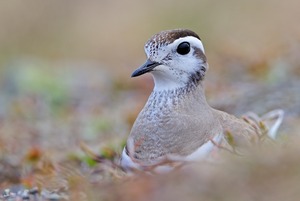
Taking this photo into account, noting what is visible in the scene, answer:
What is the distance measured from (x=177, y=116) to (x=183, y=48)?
1.98 ft

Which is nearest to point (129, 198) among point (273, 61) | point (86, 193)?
point (86, 193)

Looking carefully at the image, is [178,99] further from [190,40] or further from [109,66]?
[109,66]

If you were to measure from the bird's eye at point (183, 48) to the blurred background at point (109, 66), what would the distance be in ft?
4.31

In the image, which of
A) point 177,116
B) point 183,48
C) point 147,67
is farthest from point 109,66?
point 177,116

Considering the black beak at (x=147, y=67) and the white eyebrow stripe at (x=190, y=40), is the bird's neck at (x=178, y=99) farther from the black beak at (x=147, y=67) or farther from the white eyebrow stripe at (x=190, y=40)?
the white eyebrow stripe at (x=190, y=40)

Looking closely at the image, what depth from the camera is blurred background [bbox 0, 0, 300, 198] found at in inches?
441

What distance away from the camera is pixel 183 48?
7746mm

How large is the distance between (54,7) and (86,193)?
18.5m

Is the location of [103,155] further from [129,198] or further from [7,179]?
[129,198]

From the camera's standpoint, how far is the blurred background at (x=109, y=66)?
36.7 feet

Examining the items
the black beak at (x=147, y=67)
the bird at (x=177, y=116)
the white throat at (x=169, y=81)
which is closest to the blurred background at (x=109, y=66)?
the bird at (x=177, y=116)

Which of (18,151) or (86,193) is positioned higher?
(86,193)

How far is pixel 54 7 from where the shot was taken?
24062 mm

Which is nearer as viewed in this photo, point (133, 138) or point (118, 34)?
point (133, 138)
